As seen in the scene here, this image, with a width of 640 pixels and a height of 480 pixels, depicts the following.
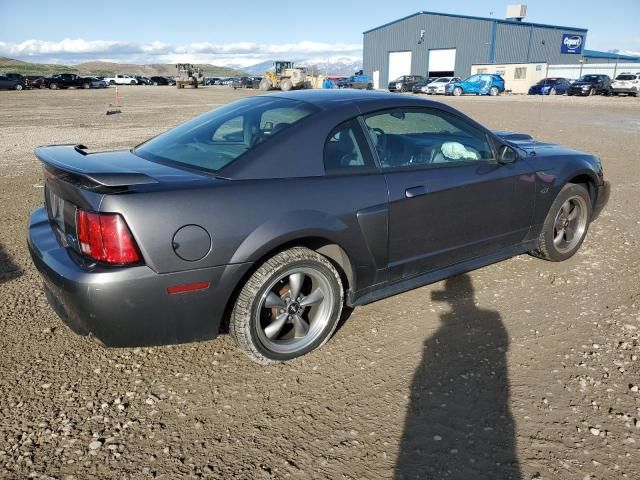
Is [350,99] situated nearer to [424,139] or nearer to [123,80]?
[424,139]

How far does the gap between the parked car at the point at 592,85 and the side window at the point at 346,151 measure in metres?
38.6

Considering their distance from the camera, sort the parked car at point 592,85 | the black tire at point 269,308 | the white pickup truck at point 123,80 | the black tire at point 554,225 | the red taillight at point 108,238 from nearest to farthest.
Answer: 1. the red taillight at point 108,238
2. the black tire at point 269,308
3. the black tire at point 554,225
4. the parked car at point 592,85
5. the white pickup truck at point 123,80

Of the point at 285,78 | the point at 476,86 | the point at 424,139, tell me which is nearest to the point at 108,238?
the point at 424,139

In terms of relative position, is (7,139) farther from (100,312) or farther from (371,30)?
(371,30)

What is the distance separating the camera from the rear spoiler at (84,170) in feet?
7.78

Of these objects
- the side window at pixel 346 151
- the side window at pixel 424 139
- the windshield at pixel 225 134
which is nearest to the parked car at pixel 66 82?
the windshield at pixel 225 134

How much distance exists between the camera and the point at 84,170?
256 cm

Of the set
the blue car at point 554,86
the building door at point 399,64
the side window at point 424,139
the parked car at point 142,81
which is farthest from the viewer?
the parked car at point 142,81

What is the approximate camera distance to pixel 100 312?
2393mm

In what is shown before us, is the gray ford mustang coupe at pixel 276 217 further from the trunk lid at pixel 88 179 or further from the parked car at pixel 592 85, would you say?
the parked car at pixel 592 85

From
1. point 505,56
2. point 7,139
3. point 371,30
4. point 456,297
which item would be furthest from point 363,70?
point 456,297

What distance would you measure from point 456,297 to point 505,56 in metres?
54.1

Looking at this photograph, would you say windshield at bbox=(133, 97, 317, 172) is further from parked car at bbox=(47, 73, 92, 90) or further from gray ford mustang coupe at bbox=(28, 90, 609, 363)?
parked car at bbox=(47, 73, 92, 90)

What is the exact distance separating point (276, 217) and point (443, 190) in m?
1.30
